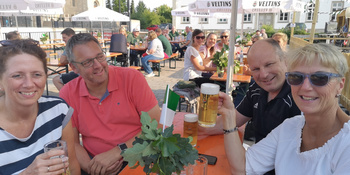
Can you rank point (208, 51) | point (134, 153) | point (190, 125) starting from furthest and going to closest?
point (208, 51) < point (190, 125) < point (134, 153)

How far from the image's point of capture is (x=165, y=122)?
3.76ft

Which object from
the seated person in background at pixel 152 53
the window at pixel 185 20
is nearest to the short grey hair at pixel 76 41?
the seated person in background at pixel 152 53

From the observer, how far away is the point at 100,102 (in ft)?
6.91

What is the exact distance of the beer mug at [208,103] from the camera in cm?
153

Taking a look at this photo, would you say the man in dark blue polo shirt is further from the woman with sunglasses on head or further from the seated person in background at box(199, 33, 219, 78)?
the seated person in background at box(199, 33, 219, 78)

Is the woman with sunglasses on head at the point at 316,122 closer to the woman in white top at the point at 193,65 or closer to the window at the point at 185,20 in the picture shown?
the woman in white top at the point at 193,65

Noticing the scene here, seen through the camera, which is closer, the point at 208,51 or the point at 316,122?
the point at 316,122

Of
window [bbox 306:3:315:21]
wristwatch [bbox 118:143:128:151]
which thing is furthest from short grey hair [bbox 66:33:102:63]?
window [bbox 306:3:315:21]

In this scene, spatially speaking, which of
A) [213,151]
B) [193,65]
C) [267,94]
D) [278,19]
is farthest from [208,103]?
[278,19]

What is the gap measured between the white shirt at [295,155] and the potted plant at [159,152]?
2.27 ft

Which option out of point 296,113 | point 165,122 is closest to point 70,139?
point 165,122

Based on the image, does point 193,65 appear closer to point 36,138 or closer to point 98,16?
point 36,138

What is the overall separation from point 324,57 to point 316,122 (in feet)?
1.20

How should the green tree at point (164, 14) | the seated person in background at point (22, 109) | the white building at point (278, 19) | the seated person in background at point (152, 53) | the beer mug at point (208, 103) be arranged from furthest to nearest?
the green tree at point (164, 14), the white building at point (278, 19), the seated person in background at point (152, 53), the beer mug at point (208, 103), the seated person in background at point (22, 109)
